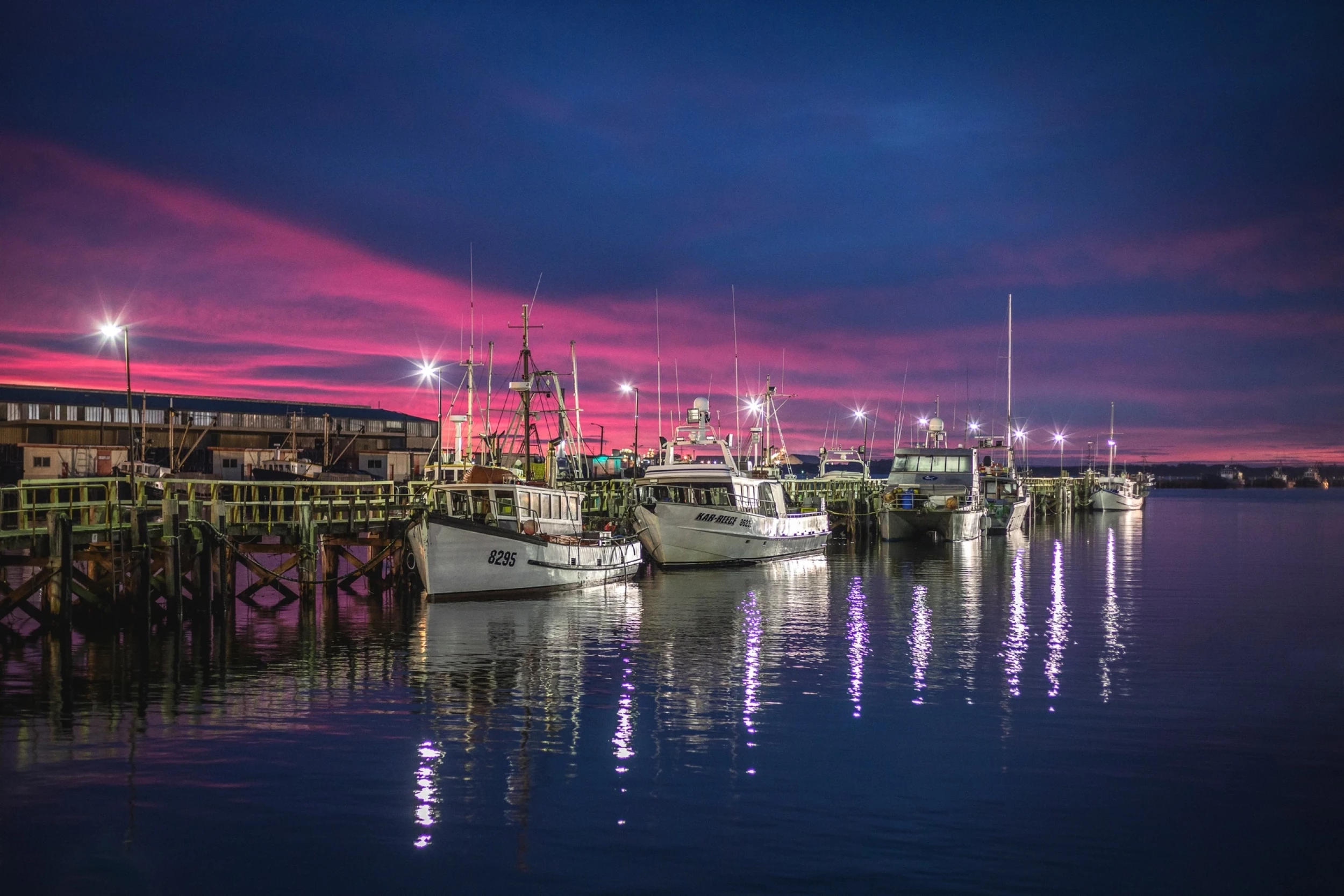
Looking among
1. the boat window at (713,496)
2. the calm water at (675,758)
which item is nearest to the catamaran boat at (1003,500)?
the boat window at (713,496)

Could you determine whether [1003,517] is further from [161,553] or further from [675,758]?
[675,758]

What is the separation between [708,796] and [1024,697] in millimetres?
9723

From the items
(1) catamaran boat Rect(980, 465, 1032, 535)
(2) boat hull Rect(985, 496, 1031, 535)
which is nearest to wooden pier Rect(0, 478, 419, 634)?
(1) catamaran boat Rect(980, 465, 1032, 535)

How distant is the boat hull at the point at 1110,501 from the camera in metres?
149

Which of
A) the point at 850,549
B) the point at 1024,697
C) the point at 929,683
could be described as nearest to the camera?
the point at 1024,697

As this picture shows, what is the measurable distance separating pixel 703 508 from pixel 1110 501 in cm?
11608

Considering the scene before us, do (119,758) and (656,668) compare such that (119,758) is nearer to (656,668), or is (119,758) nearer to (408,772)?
(408,772)

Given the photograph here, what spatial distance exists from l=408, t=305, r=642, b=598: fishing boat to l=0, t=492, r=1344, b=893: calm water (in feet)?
9.62

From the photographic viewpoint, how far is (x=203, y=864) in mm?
12719

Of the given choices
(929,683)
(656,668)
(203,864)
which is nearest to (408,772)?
(203,864)

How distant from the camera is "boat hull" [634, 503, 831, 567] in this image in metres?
49.5

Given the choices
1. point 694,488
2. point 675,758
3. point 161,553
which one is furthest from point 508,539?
point 675,758

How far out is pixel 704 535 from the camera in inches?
1991

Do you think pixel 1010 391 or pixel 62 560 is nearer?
pixel 62 560
